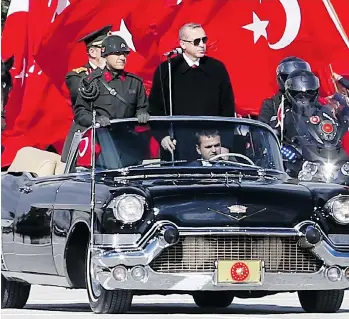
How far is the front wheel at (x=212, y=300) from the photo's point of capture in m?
12.6

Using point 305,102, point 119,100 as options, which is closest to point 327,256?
point 119,100

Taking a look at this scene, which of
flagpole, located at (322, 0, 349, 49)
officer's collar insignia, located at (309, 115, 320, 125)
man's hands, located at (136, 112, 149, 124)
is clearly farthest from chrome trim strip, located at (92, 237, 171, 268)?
flagpole, located at (322, 0, 349, 49)

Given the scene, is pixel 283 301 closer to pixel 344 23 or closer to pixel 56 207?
pixel 56 207

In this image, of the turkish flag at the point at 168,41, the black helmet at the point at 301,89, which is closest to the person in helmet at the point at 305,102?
the black helmet at the point at 301,89

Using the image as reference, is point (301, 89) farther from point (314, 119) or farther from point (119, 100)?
point (119, 100)

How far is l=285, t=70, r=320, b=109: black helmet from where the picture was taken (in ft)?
52.0

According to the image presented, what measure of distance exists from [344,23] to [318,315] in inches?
544

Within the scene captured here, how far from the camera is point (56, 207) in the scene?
12000 millimetres

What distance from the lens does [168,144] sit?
12398 mm

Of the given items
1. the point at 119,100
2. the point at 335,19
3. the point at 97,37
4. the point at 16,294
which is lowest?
the point at 16,294

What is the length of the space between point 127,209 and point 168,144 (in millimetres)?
1384

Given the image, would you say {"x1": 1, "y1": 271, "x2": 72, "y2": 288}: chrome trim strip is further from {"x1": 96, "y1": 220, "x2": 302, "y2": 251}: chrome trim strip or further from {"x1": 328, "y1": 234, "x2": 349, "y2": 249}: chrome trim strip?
{"x1": 328, "y1": 234, "x2": 349, "y2": 249}: chrome trim strip

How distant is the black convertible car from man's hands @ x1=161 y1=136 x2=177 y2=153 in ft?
0.03

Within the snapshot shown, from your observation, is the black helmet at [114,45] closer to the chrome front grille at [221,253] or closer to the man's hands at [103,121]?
the man's hands at [103,121]
